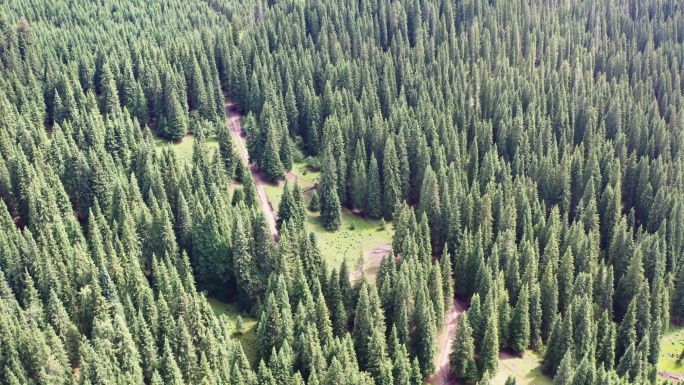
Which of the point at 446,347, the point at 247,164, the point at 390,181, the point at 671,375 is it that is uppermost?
the point at 247,164

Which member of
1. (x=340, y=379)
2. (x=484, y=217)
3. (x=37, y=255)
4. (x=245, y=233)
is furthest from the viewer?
(x=484, y=217)

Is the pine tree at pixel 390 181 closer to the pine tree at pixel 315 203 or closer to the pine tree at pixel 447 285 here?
the pine tree at pixel 315 203

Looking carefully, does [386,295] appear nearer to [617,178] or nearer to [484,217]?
[484,217]

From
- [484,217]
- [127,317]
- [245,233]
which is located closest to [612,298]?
[484,217]

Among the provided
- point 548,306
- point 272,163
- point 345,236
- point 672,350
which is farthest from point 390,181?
point 672,350

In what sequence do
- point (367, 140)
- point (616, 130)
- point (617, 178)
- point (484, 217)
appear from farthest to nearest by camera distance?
point (616, 130) → point (367, 140) → point (617, 178) → point (484, 217)

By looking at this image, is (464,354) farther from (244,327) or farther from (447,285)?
(244,327)
